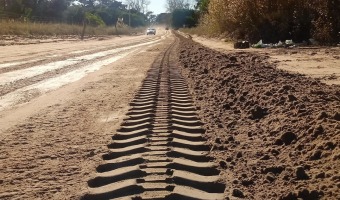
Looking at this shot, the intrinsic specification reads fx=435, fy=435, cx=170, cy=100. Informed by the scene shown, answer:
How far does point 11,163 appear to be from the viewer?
4.06 m

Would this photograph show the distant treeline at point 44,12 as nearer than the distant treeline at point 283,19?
No

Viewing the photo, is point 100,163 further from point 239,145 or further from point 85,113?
point 85,113

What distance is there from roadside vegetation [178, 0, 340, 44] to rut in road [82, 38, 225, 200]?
38.0ft

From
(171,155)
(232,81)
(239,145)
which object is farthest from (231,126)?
(232,81)

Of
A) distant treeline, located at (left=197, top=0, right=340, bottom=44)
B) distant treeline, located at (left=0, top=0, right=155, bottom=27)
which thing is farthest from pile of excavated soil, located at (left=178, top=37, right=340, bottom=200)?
distant treeline, located at (left=0, top=0, right=155, bottom=27)

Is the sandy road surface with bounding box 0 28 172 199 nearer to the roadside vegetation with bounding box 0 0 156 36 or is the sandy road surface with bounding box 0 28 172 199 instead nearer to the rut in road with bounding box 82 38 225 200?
the rut in road with bounding box 82 38 225 200

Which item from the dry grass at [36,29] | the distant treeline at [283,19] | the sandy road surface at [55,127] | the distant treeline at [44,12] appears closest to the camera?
the sandy road surface at [55,127]

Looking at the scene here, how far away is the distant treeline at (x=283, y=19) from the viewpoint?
15969mm

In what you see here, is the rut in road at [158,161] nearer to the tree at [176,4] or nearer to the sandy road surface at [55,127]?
the sandy road surface at [55,127]

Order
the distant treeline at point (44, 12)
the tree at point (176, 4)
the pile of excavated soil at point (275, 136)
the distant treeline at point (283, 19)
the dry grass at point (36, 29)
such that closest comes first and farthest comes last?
the pile of excavated soil at point (275, 136), the distant treeline at point (283, 19), the dry grass at point (36, 29), the distant treeline at point (44, 12), the tree at point (176, 4)

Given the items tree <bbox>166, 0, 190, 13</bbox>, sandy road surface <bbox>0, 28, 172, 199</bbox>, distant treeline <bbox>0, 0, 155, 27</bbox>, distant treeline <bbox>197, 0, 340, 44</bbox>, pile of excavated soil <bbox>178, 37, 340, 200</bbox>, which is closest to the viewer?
pile of excavated soil <bbox>178, 37, 340, 200</bbox>

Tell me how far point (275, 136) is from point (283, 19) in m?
15.0

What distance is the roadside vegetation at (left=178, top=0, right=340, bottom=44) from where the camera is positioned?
16.0 meters

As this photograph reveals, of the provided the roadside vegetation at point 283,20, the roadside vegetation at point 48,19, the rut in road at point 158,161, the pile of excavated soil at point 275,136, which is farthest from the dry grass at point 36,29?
the rut in road at point 158,161
